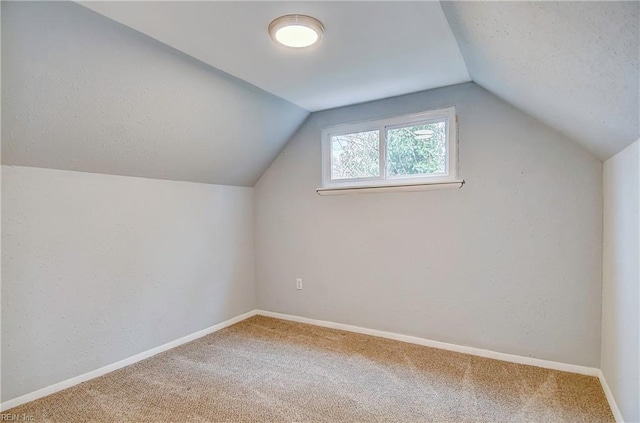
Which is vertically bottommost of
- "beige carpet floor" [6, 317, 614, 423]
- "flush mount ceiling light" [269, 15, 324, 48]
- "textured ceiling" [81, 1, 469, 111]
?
"beige carpet floor" [6, 317, 614, 423]

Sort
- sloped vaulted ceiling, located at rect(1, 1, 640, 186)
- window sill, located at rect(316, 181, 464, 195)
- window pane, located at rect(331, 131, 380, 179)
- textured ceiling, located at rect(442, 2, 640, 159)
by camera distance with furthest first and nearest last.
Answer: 1. window pane, located at rect(331, 131, 380, 179)
2. window sill, located at rect(316, 181, 464, 195)
3. sloped vaulted ceiling, located at rect(1, 1, 640, 186)
4. textured ceiling, located at rect(442, 2, 640, 159)

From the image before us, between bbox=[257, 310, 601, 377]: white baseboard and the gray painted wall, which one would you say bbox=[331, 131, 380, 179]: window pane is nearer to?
the gray painted wall

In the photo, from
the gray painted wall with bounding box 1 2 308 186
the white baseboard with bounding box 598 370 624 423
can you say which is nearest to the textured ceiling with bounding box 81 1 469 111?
the gray painted wall with bounding box 1 2 308 186

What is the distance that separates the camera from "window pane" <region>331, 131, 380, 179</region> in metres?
3.10

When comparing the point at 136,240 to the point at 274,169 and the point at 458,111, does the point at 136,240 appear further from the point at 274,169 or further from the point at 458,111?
the point at 458,111

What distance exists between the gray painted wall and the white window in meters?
0.65

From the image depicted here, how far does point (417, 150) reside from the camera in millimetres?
2871

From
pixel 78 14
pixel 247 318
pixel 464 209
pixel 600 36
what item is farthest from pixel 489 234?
pixel 78 14

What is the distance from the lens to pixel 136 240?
2625mm

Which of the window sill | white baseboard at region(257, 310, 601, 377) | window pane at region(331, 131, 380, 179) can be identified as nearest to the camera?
white baseboard at region(257, 310, 601, 377)

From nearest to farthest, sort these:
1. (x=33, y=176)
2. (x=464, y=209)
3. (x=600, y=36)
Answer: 1. (x=600, y=36)
2. (x=33, y=176)
3. (x=464, y=209)

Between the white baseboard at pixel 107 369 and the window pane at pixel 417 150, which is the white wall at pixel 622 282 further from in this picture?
the white baseboard at pixel 107 369

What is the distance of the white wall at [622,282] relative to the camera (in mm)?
1571

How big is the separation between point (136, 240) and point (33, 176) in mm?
794
